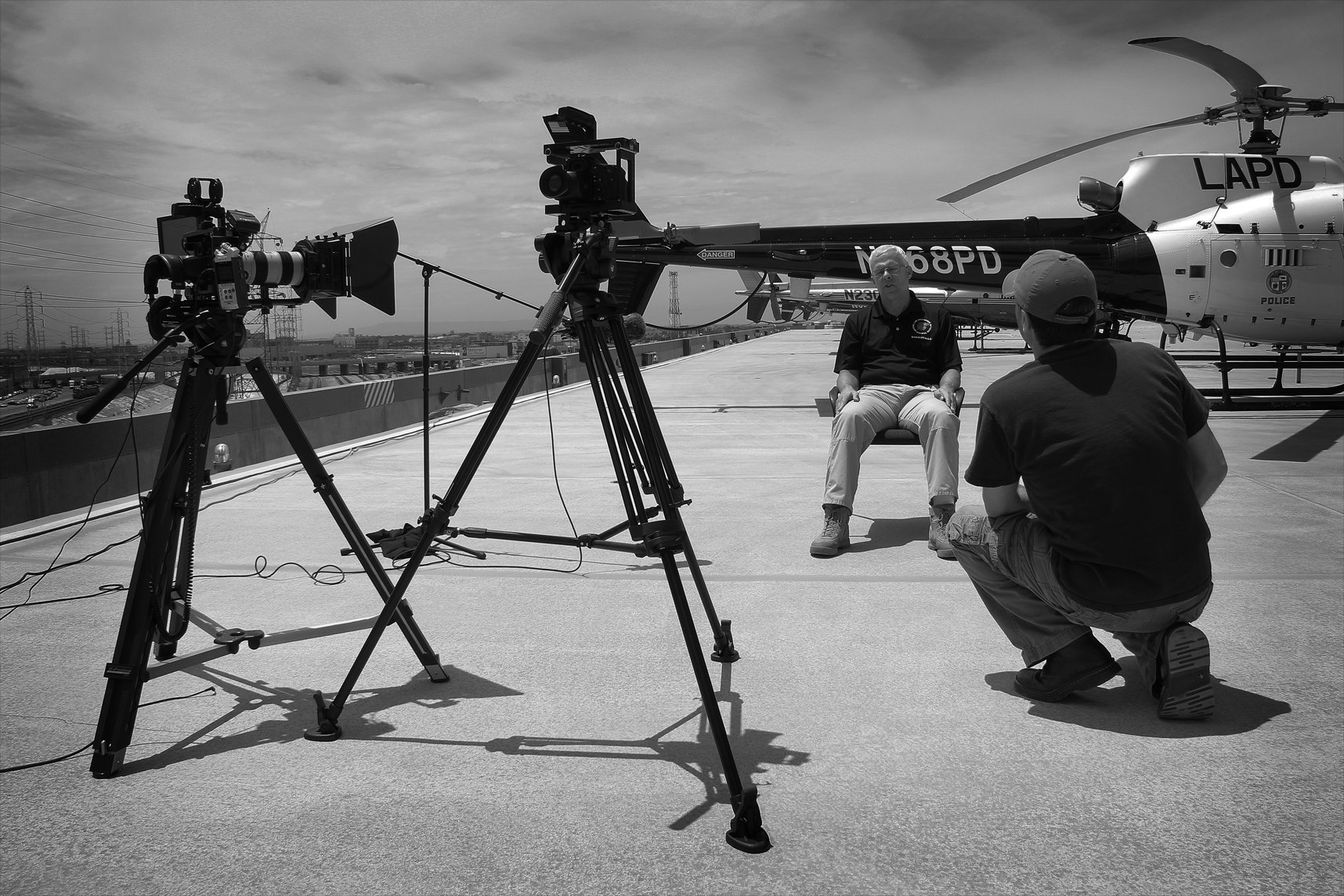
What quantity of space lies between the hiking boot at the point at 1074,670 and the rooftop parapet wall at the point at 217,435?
6.65 ft

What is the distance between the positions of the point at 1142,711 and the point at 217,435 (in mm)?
10174

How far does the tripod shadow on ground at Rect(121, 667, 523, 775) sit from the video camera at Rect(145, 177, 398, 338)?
3.88 feet

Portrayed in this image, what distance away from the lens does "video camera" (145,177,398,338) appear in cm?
255

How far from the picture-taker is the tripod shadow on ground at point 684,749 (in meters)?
2.37

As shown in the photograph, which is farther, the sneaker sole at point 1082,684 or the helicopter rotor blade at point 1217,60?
the helicopter rotor blade at point 1217,60

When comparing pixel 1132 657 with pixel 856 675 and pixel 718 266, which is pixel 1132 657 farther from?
pixel 718 266

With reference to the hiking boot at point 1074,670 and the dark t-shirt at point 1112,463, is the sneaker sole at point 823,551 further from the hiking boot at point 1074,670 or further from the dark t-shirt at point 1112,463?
the dark t-shirt at point 1112,463

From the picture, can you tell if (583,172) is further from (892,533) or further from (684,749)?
(892,533)

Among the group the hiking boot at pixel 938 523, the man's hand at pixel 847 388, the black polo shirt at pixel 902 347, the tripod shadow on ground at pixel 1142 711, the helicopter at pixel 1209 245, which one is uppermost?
the helicopter at pixel 1209 245

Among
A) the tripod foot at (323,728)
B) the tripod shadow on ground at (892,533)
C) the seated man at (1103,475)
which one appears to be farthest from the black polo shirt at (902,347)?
the tripod foot at (323,728)

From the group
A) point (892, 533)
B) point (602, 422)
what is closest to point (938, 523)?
point (892, 533)

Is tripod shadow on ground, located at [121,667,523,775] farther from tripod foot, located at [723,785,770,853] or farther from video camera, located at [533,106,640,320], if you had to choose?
video camera, located at [533,106,640,320]

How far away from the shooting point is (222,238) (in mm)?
2602

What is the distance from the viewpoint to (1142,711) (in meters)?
2.68
